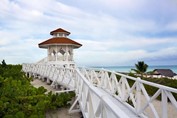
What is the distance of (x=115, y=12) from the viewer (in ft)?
46.6

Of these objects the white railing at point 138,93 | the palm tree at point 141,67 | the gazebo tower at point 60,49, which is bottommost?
Result: the white railing at point 138,93

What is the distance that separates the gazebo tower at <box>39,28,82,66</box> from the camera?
19700mm

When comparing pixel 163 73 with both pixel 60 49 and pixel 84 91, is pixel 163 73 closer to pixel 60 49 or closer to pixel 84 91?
pixel 60 49

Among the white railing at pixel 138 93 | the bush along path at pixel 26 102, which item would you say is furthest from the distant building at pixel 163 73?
the bush along path at pixel 26 102

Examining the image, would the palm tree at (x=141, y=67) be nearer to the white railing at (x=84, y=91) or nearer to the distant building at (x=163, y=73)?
the distant building at (x=163, y=73)

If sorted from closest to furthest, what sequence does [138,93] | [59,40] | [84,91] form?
[138,93] → [84,91] → [59,40]

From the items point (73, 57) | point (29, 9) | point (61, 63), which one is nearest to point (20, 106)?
point (29, 9)

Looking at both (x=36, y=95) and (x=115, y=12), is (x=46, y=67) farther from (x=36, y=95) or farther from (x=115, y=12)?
(x=36, y=95)

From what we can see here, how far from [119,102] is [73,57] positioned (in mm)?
14699

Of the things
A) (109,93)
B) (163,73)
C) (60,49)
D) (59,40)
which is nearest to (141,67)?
(163,73)

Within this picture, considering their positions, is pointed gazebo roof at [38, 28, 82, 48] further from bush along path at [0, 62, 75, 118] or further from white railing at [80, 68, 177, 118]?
bush along path at [0, 62, 75, 118]

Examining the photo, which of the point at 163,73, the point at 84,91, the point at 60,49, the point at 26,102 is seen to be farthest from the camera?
the point at 163,73

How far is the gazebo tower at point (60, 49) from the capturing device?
1970 cm

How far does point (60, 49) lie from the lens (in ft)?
66.7
